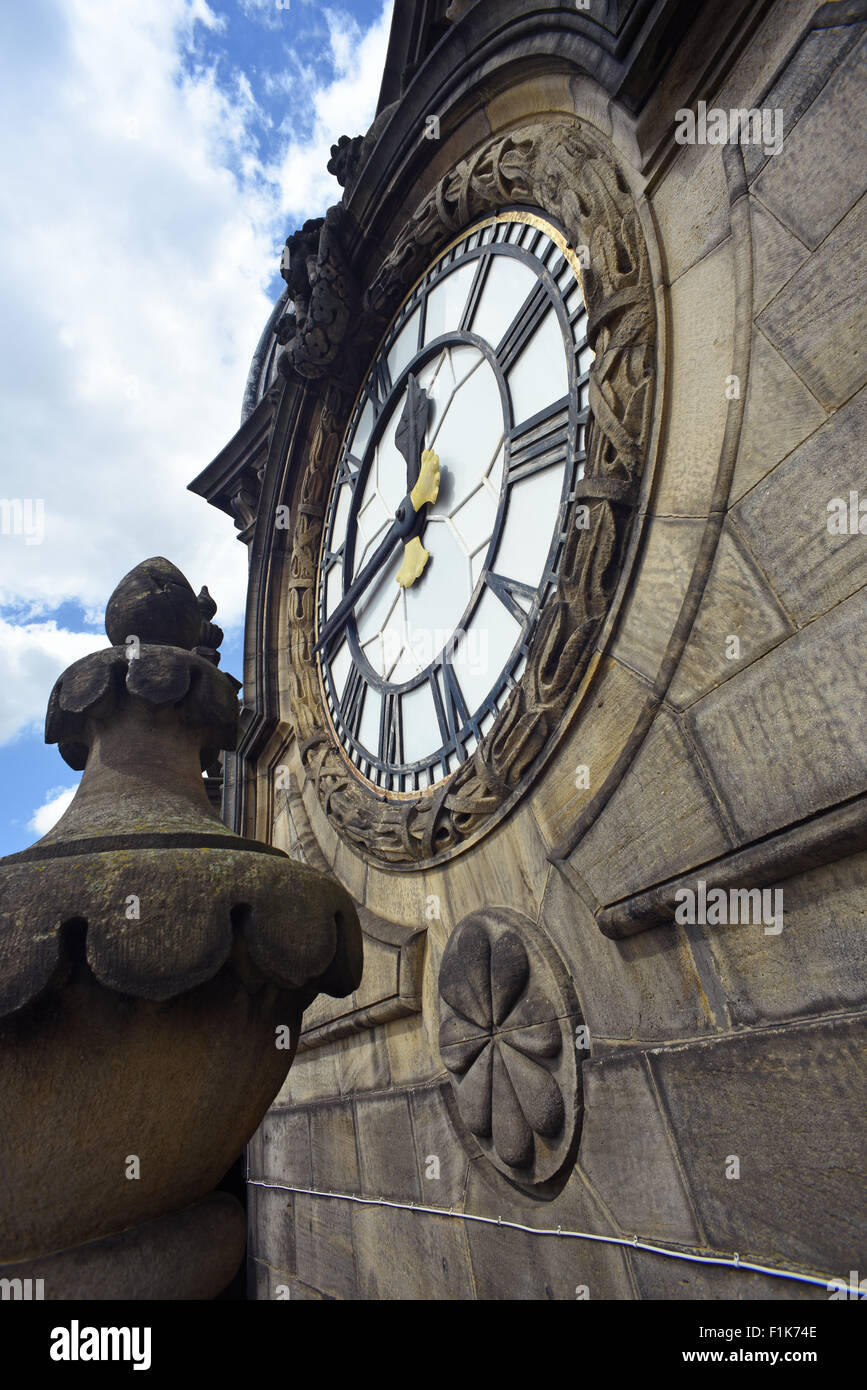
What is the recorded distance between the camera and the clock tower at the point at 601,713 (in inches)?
58.2

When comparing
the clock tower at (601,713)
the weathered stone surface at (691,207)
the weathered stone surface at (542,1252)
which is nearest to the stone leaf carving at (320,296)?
the clock tower at (601,713)

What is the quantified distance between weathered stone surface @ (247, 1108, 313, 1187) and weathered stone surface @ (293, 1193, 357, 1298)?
11 centimetres

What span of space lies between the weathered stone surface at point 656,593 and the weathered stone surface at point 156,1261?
144 cm

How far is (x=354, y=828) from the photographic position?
3.31m

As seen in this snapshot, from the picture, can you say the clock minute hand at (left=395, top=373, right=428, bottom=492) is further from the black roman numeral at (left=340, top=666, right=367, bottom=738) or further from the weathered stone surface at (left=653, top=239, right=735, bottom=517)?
the weathered stone surface at (left=653, top=239, right=735, bottom=517)

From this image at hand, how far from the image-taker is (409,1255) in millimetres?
2609

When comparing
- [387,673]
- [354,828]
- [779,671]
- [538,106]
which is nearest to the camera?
[779,671]

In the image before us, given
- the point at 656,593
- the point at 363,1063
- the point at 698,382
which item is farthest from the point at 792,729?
the point at 363,1063

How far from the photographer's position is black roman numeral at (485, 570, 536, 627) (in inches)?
100.0

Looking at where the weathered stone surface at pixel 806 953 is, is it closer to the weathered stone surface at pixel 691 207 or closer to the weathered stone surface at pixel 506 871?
the weathered stone surface at pixel 506 871

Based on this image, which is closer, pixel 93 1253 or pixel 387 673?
pixel 93 1253

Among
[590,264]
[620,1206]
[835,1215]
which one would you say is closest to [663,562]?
[590,264]

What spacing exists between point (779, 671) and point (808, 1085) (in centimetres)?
74
